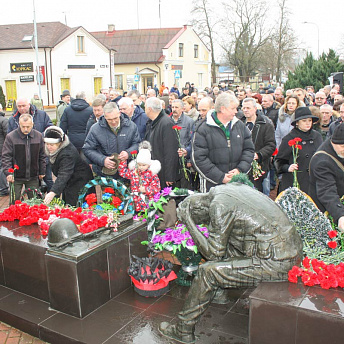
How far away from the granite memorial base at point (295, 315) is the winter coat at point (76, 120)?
5.84 meters

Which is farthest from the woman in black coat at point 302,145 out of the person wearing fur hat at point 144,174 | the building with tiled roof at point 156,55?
the building with tiled roof at point 156,55

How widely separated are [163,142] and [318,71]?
1327 centimetres

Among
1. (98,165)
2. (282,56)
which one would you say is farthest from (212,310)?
(282,56)

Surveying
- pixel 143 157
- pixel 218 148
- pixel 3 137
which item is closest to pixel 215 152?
pixel 218 148

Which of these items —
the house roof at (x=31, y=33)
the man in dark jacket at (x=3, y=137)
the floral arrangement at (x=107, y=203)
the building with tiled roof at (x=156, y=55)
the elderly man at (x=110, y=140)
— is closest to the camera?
the floral arrangement at (x=107, y=203)

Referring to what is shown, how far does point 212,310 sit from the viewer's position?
4.01m

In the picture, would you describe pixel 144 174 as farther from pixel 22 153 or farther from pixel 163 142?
pixel 22 153

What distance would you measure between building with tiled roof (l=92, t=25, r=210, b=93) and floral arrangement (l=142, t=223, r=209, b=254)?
131 ft

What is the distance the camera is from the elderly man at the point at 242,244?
319cm

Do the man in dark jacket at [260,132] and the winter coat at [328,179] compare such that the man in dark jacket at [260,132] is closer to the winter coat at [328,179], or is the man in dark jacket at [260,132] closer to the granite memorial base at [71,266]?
the winter coat at [328,179]

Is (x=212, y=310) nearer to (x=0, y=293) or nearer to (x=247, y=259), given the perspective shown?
(x=247, y=259)

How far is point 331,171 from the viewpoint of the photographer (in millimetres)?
4012

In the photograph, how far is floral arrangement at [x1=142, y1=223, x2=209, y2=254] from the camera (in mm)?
4195

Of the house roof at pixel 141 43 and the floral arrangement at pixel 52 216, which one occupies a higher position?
the house roof at pixel 141 43
